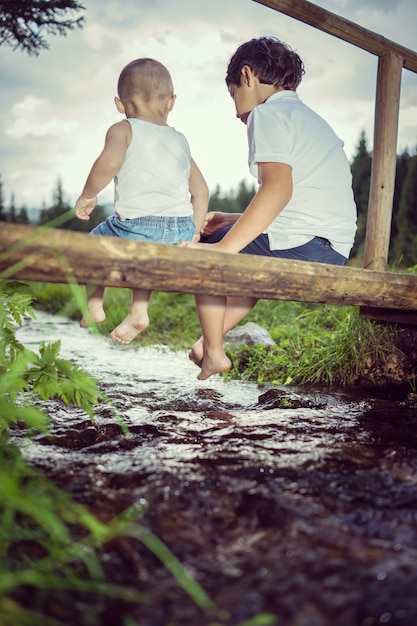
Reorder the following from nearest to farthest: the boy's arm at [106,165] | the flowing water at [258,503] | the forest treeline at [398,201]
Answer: the flowing water at [258,503], the boy's arm at [106,165], the forest treeline at [398,201]

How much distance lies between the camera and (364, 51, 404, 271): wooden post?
337cm

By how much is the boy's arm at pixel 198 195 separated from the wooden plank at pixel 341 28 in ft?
3.64

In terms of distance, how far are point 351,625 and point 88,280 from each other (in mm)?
1309

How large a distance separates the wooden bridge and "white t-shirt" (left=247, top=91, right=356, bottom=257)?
52 cm

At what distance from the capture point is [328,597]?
0.99 metres

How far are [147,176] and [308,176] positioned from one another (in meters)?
1.00

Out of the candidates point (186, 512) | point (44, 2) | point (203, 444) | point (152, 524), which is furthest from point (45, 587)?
point (44, 2)

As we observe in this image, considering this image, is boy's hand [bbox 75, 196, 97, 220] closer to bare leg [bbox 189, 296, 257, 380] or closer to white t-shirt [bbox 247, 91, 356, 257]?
bare leg [bbox 189, 296, 257, 380]

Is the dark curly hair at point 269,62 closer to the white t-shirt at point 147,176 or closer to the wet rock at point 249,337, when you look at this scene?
the white t-shirt at point 147,176

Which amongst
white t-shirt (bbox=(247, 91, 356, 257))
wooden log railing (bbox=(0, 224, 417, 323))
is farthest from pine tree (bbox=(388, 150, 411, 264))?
wooden log railing (bbox=(0, 224, 417, 323))

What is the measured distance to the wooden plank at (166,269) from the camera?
1.63 meters

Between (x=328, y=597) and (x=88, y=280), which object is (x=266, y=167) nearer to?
(x=88, y=280)

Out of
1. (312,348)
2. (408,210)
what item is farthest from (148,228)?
(408,210)

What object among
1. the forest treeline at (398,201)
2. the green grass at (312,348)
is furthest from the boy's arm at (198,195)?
the forest treeline at (398,201)
